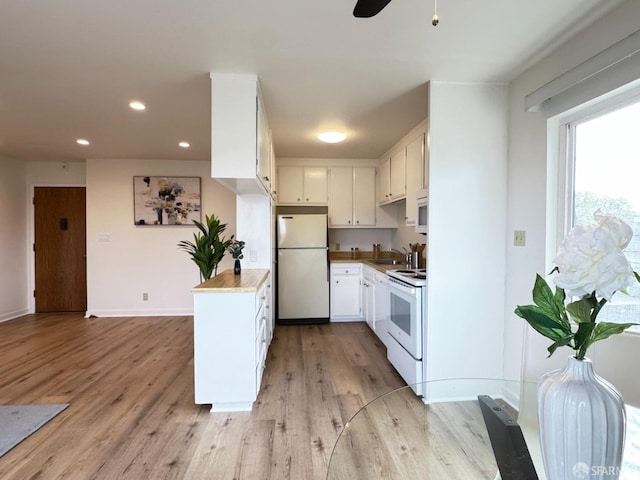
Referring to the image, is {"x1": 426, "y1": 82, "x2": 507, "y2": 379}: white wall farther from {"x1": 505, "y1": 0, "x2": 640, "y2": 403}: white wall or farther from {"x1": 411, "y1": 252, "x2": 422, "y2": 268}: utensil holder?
{"x1": 411, "y1": 252, "x2": 422, "y2": 268}: utensil holder

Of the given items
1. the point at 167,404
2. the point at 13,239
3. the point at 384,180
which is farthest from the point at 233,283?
the point at 13,239

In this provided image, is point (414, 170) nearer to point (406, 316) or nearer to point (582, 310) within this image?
point (406, 316)

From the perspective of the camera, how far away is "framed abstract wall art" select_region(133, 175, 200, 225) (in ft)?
15.1

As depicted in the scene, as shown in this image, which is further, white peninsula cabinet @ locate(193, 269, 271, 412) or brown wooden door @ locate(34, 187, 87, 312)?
brown wooden door @ locate(34, 187, 87, 312)

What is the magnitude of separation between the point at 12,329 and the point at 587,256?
18.7 ft

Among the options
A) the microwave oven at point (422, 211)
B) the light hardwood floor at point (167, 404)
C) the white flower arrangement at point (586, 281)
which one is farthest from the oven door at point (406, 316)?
the white flower arrangement at point (586, 281)

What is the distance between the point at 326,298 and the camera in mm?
4199

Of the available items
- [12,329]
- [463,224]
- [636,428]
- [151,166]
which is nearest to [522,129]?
[463,224]

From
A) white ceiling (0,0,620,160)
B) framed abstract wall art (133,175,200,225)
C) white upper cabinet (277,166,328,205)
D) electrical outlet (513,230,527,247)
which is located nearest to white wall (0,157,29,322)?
framed abstract wall art (133,175,200,225)

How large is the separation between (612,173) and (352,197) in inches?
123

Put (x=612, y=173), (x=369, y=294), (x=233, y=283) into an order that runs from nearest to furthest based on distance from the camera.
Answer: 1. (x=612, y=173)
2. (x=233, y=283)
3. (x=369, y=294)

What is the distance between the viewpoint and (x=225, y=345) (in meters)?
2.13

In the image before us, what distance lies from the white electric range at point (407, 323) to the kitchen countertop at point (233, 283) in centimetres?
117

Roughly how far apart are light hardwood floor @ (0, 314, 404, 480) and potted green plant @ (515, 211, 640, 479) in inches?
49.6
